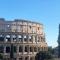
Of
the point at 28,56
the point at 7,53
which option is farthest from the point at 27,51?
the point at 7,53

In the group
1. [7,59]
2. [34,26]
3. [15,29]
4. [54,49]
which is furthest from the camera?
[54,49]

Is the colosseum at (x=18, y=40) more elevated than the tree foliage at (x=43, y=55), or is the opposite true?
the colosseum at (x=18, y=40)

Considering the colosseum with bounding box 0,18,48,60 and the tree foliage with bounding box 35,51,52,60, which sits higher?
the colosseum with bounding box 0,18,48,60

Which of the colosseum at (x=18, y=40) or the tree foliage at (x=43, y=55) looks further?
the colosseum at (x=18, y=40)

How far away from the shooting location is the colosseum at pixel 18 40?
70.1 m

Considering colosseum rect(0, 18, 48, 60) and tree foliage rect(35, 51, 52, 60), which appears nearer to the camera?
tree foliage rect(35, 51, 52, 60)

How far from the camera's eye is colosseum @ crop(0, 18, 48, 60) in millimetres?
70125

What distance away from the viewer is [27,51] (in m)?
72.5

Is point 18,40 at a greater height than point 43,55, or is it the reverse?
point 18,40

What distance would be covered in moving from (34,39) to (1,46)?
10786mm

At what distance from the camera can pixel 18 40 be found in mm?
71188

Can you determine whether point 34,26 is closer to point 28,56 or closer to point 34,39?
A: point 34,39

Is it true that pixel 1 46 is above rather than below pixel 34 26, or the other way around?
below

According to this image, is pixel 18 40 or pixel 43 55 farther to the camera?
pixel 18 40
